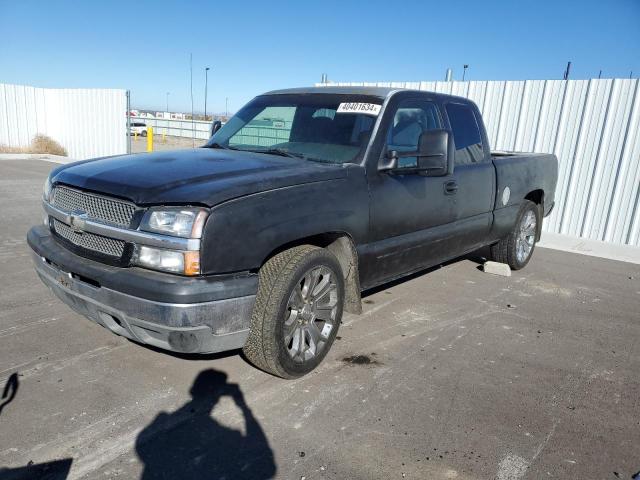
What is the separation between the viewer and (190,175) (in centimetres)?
299

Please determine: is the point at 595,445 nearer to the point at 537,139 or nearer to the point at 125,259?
the point at 125,259

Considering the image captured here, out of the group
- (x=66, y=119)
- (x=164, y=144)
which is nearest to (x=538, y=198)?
(x=66, y=119)

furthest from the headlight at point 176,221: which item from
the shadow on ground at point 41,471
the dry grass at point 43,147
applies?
the dry grass at point 43,147

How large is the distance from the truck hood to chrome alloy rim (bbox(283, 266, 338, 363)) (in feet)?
2.09

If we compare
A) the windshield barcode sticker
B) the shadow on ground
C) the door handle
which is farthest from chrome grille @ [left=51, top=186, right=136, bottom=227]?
the door handle

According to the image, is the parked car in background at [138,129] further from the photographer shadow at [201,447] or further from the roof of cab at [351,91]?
the photographer shadow at [201,447]

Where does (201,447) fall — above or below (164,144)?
above

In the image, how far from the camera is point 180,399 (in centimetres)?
299

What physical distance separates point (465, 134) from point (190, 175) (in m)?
2.96

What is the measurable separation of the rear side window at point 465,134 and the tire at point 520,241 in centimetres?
135

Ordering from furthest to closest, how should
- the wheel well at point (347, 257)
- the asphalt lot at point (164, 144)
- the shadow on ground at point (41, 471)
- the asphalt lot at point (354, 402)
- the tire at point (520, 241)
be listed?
1. the asphalt lot at point (164, 144)
2. the tire at point (520, 241)
3. the wheel well at point (347, 257)
4. the asphalt lot at point (354, 402)
5. the shadow on ground at point (41, 471)

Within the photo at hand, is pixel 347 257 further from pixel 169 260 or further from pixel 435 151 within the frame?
pixel 169 260

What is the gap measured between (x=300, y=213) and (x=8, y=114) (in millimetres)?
18955

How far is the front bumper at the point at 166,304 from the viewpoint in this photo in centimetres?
259
